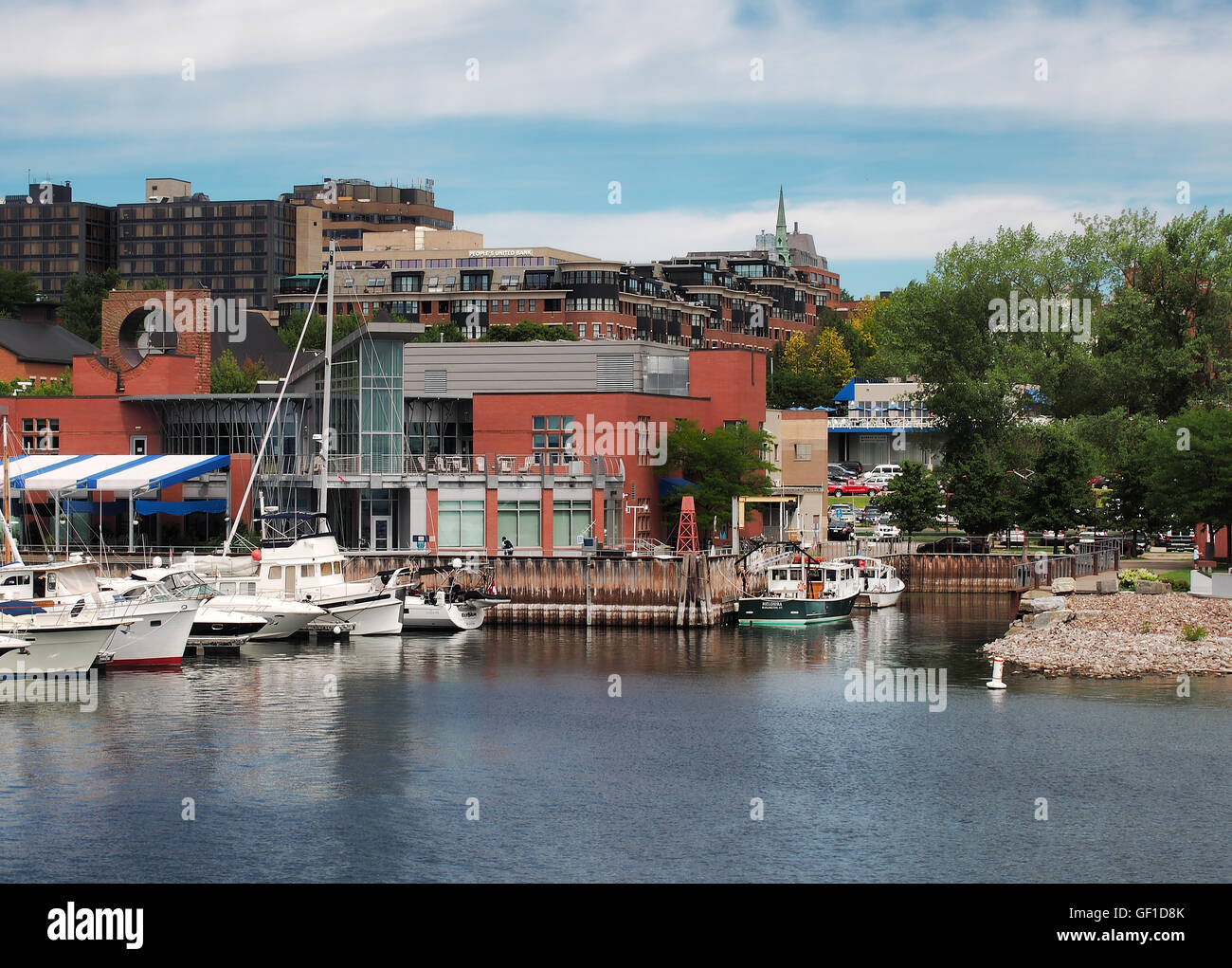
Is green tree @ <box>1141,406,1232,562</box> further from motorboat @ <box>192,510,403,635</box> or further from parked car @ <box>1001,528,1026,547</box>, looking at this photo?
motorboat @ <box>192,510,403,635</box>

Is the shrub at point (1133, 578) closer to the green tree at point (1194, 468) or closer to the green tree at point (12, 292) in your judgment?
the green tree at point (1194, 468)

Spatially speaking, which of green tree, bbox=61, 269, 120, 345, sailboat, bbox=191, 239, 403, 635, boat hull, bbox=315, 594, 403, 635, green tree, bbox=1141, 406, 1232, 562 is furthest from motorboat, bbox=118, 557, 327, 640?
green tree, bbox=61, 269, 120, 345

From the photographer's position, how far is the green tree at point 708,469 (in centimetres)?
8200

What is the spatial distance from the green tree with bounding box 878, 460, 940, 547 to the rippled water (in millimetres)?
33515

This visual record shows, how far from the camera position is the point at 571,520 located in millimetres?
75500

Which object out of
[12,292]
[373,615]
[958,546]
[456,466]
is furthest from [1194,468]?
[12,292]

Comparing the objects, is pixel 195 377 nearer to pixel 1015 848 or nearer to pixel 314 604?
pixel 314 604

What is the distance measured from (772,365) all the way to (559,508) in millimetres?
117726

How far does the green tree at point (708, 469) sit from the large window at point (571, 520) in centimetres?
A: 778

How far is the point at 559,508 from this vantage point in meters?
75.3

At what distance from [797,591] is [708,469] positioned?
13.7 metres

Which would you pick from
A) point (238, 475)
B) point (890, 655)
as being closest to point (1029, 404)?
point (890, 655)

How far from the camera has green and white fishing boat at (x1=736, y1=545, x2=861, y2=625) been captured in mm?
69438
